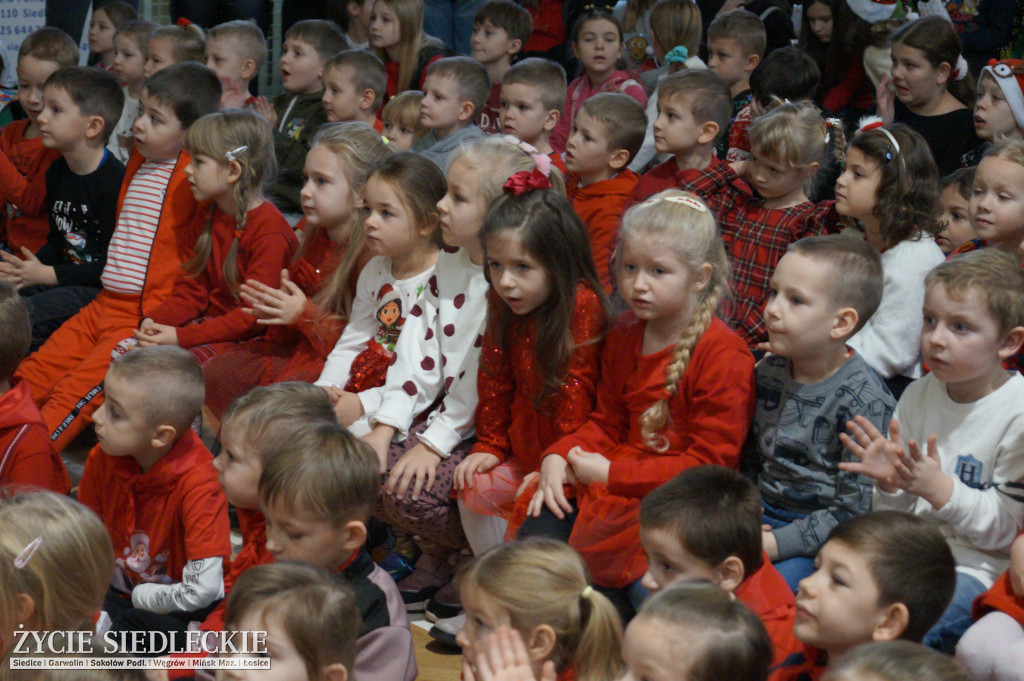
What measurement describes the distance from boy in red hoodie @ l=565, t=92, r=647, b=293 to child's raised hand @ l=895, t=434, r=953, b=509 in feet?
5.78

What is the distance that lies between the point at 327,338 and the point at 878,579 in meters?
1.90

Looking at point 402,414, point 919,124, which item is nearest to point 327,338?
point 402,414

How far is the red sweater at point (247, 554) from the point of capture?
7.42 feet

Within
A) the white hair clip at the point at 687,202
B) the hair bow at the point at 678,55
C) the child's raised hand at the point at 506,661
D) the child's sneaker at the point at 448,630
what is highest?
the white hair clip at the point at 687,202

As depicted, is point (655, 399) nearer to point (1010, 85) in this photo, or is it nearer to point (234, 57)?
point (1010, 85)

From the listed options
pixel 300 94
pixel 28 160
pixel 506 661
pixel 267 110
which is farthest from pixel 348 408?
pixel 300 94

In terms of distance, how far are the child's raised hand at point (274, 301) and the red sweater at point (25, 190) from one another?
142 cm

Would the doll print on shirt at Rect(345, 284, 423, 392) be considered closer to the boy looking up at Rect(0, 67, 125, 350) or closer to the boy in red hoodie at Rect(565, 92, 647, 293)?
the boy in red hoodie at Rect(565, 92, 647, 293)

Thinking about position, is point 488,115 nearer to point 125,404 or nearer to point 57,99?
point 57,99

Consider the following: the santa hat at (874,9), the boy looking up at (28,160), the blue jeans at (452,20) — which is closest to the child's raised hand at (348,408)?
the boy looking up at (28,160)

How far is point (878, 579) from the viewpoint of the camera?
1.83 metres

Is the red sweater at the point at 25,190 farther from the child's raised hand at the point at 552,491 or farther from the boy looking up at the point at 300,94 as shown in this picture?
the child's raised hand at the point at 552,491

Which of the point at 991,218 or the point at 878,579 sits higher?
the point at 991,218

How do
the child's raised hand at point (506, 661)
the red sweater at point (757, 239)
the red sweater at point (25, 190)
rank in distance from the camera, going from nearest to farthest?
the child's raised hand at point (506, 661)
the red sweater at point (757, 239)
the red sweater at point (25, 190)
